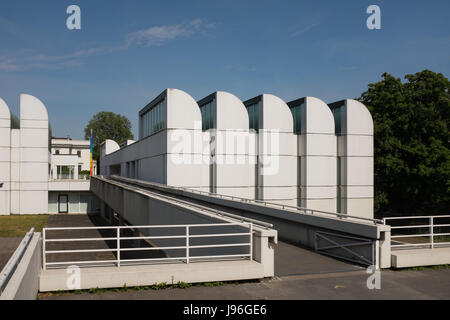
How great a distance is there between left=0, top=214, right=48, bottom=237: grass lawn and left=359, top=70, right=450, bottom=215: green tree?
2928 centimetres

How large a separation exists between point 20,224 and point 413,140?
34441 mm

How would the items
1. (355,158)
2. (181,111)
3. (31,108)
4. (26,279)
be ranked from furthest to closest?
(31,108)
(355,158)
(181,111)
(26,279)

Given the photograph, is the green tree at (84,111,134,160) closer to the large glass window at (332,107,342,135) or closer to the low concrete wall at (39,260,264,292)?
the large glass window at (332,107,342,135)

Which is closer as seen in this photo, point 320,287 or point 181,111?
point 320,287

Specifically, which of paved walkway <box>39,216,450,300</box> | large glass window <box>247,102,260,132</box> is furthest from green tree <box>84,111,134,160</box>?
paved walkway <box>39,216,450,300</box>

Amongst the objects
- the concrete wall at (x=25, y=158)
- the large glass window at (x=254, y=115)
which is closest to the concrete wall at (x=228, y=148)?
the large glass window at (x=254, y=115)

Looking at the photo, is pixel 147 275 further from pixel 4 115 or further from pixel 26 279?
pixel 4 115

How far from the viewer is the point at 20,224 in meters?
34.3

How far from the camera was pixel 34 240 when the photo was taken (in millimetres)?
8062

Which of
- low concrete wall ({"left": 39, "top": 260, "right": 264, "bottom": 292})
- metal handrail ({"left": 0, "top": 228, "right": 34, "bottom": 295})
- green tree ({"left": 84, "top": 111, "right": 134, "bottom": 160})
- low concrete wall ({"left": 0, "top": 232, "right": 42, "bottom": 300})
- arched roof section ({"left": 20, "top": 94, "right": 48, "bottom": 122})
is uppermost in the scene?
green tree ({"left": 84, "top": 111, "right": 134, "bottom": 160})

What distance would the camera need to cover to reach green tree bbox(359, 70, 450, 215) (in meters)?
30.8

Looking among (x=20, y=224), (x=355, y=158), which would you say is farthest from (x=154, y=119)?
(x=355, y=158)

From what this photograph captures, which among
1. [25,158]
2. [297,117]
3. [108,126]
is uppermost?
[108,126]
